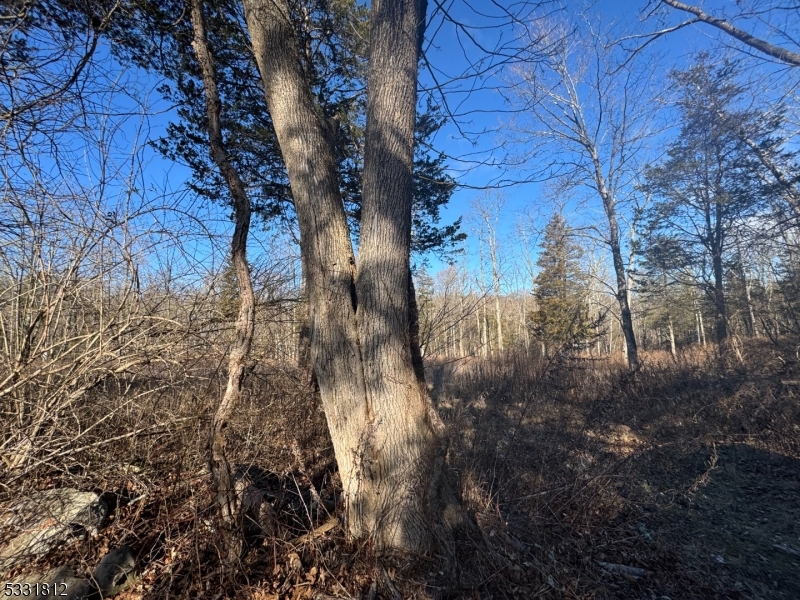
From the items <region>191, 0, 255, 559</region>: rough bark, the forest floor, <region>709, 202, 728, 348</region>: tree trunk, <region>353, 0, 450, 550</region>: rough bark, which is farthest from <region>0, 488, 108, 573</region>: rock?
<region>709, 202, 728, 348</region>: tree trunk

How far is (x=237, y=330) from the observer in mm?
2955

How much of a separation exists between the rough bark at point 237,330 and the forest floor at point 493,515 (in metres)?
0.15

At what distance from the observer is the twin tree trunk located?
2.50 meters

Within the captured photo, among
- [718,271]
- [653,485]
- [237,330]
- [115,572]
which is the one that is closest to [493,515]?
[237,330]

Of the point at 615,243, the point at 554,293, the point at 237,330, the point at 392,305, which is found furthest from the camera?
the point at 554,293

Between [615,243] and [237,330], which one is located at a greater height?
[615,243]

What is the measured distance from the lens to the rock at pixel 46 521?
2461mm

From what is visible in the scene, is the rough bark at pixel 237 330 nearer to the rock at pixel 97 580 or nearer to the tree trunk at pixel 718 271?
the rock at pixel 97 580

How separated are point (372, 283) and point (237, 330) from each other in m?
1.26

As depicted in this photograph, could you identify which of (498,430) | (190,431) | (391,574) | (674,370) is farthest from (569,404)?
(190,431)

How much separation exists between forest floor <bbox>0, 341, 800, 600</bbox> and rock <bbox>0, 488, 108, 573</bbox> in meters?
0.10

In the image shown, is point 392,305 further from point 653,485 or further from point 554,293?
point 554,293

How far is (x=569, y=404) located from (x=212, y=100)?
29.9 ft

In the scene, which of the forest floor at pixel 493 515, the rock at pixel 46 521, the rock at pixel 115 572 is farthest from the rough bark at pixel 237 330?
the rock at pixel 46 521
